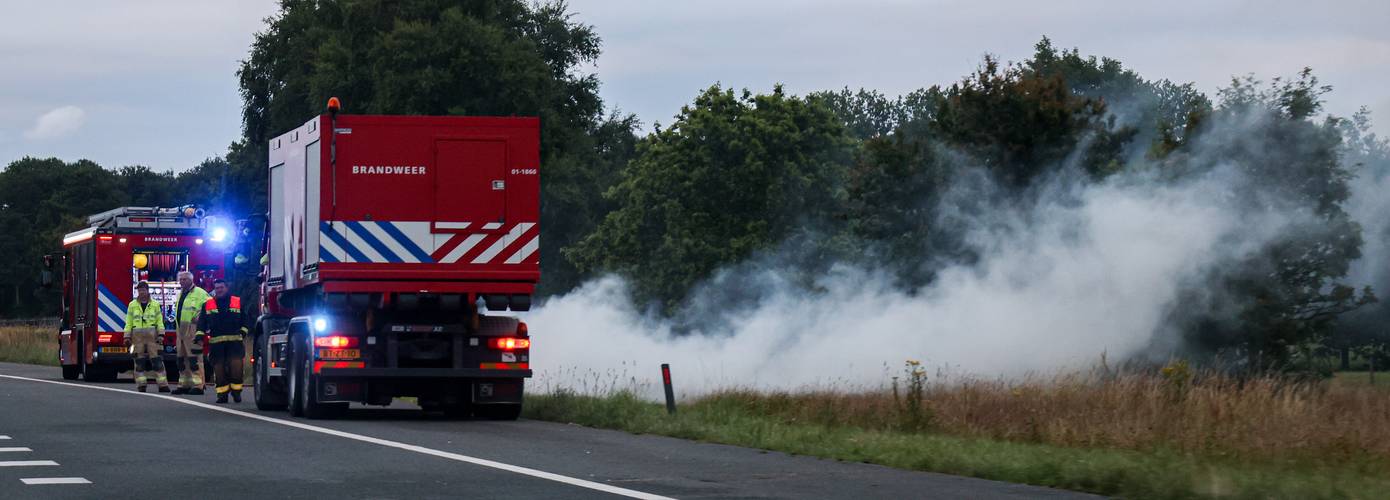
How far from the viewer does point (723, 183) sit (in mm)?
63969

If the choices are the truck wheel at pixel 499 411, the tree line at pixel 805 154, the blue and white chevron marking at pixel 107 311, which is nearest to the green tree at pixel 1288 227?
the tree line at pixel 805 154

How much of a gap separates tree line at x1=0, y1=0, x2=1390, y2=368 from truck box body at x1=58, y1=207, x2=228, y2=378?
14.1 m

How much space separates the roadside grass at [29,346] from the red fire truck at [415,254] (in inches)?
1194

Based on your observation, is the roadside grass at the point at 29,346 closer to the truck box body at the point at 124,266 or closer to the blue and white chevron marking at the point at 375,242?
the truck box body at the point at 124,266

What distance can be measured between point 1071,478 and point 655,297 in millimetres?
47168

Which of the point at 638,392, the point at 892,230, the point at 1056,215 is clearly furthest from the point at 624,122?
the point at 638,392

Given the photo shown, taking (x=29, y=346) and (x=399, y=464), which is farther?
(x=29, y=346)

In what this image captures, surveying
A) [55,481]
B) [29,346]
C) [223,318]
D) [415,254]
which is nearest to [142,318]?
[223,318]

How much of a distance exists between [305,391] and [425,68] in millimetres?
39255

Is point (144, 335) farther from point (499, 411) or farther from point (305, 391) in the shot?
point (499, 411)

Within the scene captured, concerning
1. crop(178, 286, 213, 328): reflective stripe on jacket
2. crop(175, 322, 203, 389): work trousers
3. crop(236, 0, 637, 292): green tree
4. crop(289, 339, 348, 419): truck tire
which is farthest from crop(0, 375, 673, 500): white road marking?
crop(236, 0, 637, 292): green tree

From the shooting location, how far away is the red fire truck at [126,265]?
34375 millimetres

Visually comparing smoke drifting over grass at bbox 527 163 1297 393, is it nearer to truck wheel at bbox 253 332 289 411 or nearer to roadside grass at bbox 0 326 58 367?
truck wheel at bbox 253 332 289 411

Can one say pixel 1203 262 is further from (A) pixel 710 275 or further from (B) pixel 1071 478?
(A) pixel 710 275
